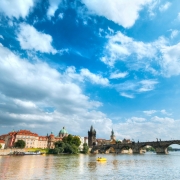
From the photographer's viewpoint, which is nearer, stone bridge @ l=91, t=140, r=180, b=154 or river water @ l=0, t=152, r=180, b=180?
river water @ l=0, t=152, r=180, b=180

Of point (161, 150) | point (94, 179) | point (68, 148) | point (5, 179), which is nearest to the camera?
point (5, 179)

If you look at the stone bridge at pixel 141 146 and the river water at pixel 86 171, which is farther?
the stone bridge at pixel 141 146

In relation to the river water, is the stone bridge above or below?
above

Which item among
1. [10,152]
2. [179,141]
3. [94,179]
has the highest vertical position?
[179,141]

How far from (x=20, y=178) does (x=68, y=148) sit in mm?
91336

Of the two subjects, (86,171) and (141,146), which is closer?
(86,171)

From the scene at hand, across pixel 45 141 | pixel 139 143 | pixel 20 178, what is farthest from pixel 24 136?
pixel 20 178

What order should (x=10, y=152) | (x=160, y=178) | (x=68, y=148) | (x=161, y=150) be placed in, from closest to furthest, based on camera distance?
(x=160, y=178) < (x=10, y=152) < (x=68, y=148) < (x=161, y=150)

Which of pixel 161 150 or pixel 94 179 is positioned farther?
pixel 161 150

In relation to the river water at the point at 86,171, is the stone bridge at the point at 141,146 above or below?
above

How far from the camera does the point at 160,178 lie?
25406 mm

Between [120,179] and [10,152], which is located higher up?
[10,152]

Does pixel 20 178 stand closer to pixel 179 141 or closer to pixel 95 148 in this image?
pixel 179 141

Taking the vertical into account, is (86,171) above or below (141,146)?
below
